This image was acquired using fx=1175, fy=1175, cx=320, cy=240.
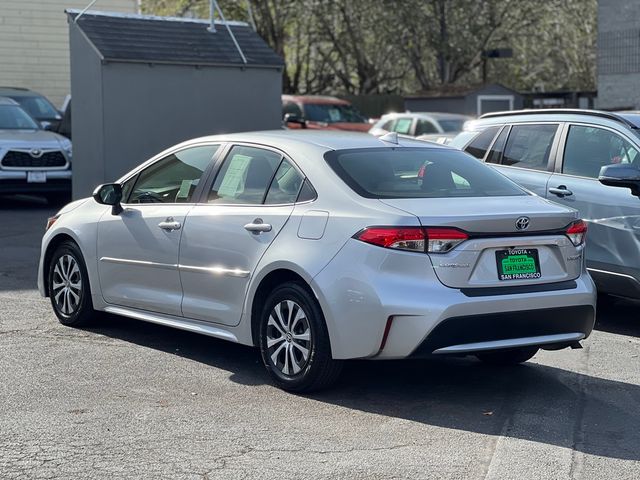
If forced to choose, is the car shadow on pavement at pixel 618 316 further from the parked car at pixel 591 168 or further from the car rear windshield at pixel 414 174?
the car rear windshield at pixel 414 174

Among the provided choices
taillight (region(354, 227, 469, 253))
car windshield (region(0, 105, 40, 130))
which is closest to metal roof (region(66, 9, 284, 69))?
car windshield (region(0, 105, 40, 130))

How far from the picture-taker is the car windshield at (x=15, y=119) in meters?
19.2

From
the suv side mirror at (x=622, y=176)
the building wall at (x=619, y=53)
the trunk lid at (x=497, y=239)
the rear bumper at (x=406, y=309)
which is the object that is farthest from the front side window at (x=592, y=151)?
the building wall at (x=619, y=53)

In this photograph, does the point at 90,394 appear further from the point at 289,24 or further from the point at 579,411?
the point at 289,24

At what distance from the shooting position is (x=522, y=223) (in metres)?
6.78

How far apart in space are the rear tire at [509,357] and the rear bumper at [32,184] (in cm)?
1175

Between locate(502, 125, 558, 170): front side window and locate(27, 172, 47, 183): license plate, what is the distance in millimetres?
9903

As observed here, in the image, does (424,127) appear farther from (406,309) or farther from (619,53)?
(406,309)

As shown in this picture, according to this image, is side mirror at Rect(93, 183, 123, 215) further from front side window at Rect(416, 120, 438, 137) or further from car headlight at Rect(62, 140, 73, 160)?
front side window at Rect(416, 120, 438, 137)

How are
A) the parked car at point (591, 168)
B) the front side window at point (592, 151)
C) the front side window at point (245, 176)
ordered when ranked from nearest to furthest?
the front side window at point (245, 176)
the parked car at point (591, 168)
the front side window at point (592, 151)

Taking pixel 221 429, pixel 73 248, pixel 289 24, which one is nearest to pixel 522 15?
pixel 289 24

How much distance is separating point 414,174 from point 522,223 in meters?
0.84

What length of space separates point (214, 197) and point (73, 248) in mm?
1640

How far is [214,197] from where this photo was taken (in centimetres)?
778
